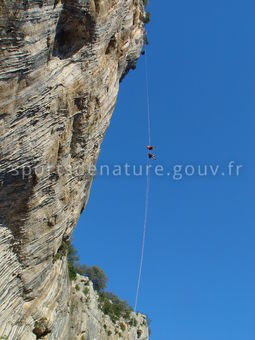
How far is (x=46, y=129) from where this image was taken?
17.7 m

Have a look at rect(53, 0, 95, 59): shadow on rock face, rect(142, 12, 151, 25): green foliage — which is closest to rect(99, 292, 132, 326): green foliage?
rect(142, 12, 151, 25): green foliage

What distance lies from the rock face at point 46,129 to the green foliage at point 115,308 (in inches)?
504

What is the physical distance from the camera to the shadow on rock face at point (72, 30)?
18.1 meters

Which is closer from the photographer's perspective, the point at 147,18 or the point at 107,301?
the point at 147,18

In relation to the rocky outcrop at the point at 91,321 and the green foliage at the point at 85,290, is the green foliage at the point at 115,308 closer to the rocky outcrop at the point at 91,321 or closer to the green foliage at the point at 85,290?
the rocky outcrop at the point at 91,321

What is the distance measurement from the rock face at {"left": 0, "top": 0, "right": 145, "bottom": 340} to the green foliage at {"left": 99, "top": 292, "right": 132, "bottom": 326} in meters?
12.8

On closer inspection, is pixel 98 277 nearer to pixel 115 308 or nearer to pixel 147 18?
pixel 115 308

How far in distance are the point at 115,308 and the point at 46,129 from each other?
2647 centimetres

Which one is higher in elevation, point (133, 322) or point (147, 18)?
point (147, 18)

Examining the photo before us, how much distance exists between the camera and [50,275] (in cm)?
2269

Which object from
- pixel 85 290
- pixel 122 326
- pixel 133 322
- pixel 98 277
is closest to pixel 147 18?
pixel 85 290

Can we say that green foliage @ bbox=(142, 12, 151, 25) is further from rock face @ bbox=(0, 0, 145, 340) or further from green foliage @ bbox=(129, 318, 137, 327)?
green foliage @ bbox=(129, 318, 137, 327)

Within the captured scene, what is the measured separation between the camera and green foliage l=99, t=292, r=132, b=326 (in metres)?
37.0

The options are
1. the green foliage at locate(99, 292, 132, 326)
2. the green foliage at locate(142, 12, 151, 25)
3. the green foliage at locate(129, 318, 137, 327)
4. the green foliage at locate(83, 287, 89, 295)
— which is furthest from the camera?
the green foliage at locate(129, 318, 137, 327)
